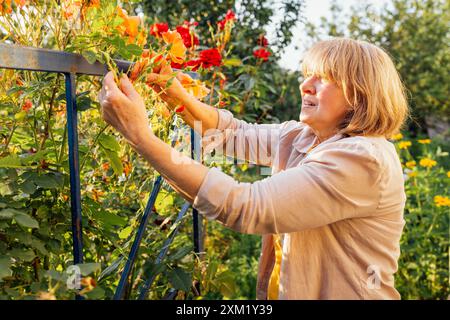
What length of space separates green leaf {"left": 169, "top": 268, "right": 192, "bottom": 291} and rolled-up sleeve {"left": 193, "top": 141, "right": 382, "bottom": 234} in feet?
0.72

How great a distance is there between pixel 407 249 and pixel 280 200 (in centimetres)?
223

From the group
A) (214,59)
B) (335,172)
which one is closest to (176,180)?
(335,172)

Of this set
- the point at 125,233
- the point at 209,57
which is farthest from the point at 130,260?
the point at 209,57

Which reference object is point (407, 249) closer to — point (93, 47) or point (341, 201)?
point (341, 201)

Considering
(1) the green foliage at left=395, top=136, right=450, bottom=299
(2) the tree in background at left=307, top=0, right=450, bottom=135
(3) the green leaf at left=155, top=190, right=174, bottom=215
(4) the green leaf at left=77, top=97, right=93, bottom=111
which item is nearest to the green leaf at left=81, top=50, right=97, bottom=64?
(4) the green leaf at left=77, top=97, right=93, bottom=111

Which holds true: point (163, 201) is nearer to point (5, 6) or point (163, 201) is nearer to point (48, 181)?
point (48, 181)

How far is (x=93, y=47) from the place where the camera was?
1.30 metres

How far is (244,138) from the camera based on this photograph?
1.83 meters

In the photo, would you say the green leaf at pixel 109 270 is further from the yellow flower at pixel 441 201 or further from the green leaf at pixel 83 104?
the yellow flower at pixel 441 201

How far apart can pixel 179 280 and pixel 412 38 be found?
958 cm

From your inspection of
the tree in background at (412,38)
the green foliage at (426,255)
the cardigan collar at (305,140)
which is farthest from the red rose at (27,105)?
the tree in background at (412,38)

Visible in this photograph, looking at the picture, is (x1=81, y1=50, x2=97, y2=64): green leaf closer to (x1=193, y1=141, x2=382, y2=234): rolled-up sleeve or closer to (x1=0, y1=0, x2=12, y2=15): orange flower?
(x1=0, y1=0, x2=12, y2=15): orange flower

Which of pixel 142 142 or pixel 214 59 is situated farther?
pixel 214 59

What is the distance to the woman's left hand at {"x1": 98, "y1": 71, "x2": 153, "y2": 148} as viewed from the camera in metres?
1.15
